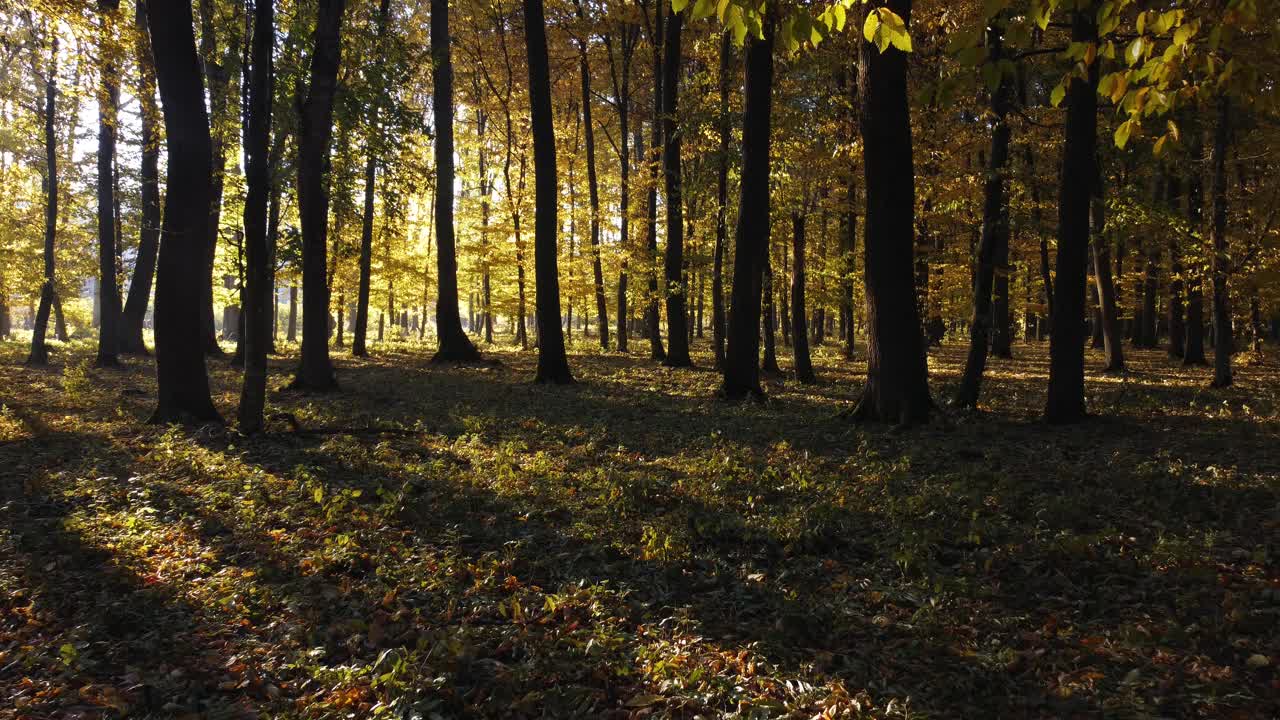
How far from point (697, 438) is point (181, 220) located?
820 centimetres

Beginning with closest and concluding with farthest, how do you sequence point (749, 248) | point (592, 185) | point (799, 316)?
1. point (749, 248)
2. point (799, 316)
3. point (592, 185)

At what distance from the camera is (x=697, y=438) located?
30.6ft

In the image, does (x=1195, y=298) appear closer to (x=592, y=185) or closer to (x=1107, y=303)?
(x=1107, y=303)

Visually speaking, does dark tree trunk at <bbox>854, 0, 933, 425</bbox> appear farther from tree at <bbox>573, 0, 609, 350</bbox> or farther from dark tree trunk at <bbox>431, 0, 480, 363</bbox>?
tree at <bbox>573, 0, 609, 350</bbox>

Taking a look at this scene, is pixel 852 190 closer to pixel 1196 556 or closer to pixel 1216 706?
pixel 1196 556

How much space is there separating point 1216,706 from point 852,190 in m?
17.6

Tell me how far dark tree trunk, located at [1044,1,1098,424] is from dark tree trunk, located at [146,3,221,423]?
1265cm

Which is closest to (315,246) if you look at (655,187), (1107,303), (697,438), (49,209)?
(697,438)

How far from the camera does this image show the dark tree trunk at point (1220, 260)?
1368 centimetres

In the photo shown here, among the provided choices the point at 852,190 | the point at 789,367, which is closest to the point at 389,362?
the point at 789,367

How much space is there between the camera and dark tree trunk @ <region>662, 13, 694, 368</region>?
18.0 metres

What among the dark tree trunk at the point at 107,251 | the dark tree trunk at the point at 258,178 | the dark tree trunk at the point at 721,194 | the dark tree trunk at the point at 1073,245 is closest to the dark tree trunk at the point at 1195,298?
the dark tree trunk at the point at 1073,245

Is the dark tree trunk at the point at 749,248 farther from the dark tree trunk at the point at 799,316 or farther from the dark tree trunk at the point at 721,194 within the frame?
the dark tree trunk at the point at 799,316

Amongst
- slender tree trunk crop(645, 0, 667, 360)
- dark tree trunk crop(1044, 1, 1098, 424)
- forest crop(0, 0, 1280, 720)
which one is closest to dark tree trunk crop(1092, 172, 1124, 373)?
forest crop(0, 0, 1280, 720)
